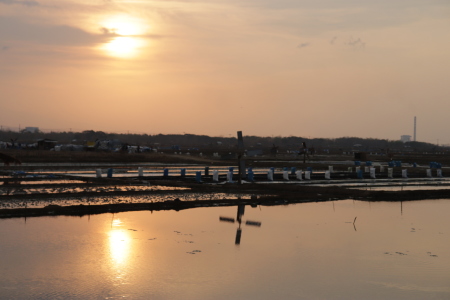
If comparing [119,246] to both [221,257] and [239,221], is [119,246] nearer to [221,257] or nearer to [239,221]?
[221,257]

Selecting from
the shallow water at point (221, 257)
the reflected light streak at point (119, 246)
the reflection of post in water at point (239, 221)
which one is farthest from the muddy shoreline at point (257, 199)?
A: the reflected light streak at point (119, 246)

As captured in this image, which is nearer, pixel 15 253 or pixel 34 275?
pixel 34 275

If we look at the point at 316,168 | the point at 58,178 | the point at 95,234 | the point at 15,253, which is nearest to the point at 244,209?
the point at 95,234

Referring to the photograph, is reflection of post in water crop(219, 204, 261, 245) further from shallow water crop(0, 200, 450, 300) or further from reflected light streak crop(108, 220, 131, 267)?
reflected light streak crop(108, 220, 131, 267)

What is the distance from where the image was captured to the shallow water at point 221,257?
1423 centimetres

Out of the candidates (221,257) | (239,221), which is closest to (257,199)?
(239,221)

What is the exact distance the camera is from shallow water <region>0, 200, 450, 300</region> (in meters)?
14.2

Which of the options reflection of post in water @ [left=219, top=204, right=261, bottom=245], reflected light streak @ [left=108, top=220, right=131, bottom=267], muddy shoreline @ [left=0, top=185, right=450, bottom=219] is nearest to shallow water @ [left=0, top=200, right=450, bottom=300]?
reflected light streak @ [left=108, top=220, right=131, bottom=267]

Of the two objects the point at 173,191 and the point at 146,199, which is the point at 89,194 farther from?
the point at 173,191

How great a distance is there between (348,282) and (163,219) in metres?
12.4

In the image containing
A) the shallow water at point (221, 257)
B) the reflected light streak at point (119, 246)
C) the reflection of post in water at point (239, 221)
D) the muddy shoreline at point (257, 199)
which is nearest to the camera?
the shallow water at point (221, 257)

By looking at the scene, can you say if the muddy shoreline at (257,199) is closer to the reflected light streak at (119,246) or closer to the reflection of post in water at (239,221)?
the reflection of post in water at (239,221)

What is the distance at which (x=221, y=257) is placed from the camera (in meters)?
18.0

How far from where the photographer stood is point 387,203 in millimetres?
34562
